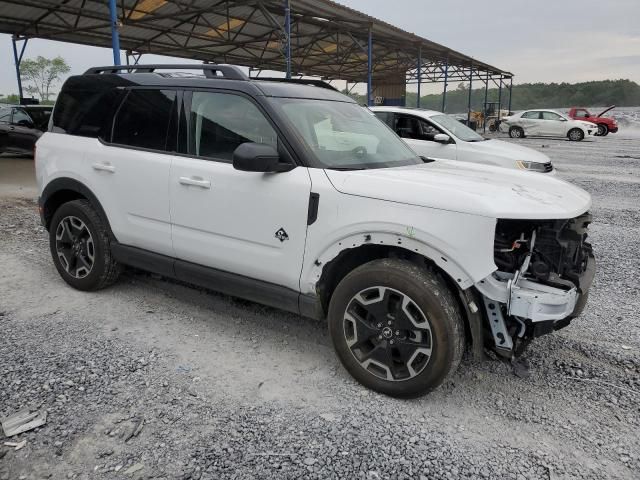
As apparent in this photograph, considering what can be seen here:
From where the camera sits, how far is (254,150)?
2855 millimetres

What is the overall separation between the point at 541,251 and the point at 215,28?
54.8 feet

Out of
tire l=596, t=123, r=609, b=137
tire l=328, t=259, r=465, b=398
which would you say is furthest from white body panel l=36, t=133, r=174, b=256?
tire l=596, t=123, r=609, b=137

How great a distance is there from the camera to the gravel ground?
2.30 m

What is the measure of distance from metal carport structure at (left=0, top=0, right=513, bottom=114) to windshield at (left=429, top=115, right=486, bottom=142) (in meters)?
6.29

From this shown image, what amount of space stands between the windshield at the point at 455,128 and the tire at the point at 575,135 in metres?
19.0

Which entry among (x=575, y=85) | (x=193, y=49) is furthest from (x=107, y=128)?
(x=575, y=85)

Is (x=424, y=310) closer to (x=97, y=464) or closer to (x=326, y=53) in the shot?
(x=97, y=464)

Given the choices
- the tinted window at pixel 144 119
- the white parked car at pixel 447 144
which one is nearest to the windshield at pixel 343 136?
the tinted window at pixel 144 119

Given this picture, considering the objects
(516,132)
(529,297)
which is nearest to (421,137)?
(529,297)

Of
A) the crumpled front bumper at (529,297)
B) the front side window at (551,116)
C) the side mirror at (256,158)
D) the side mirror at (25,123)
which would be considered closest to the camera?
the crumpled front bumper at (529,297)

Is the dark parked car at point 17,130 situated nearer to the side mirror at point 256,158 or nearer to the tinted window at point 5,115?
the tinted window at point 5,115

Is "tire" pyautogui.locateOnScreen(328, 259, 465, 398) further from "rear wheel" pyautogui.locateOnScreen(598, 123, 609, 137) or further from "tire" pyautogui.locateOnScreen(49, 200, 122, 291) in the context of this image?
"rear wheel" pyautogui.locateOnScreen(598, 123, 609, 137)

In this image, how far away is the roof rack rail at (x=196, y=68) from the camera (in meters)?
3.42

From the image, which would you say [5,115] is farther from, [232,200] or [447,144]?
[232,200]
